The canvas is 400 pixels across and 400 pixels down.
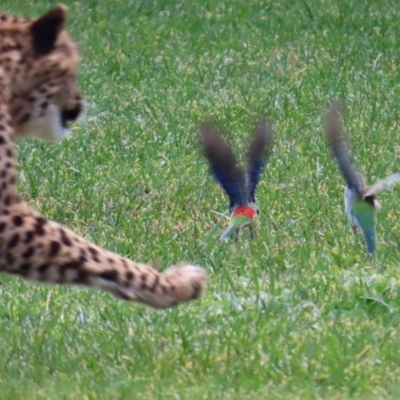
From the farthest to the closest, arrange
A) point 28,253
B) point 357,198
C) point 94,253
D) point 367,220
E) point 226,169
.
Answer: point 226,169 < point 357,198 < point 367,220 < point 94,253 < point 28,253

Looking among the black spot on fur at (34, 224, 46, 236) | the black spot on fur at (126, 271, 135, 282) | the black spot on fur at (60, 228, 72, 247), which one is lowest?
the black spot on fur at (126, 271, 135, 282)

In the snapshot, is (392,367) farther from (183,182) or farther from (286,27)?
(286,27)

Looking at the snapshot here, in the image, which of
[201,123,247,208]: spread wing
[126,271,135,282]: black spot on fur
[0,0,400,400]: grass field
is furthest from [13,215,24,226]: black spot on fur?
[201,123,247,208]: spread wing

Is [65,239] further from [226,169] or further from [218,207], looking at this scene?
[218,207]

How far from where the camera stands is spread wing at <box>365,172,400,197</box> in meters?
6.20

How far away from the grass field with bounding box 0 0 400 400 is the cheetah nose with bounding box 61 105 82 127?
869 mm

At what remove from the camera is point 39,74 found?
14.8 feet

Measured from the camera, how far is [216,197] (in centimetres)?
723

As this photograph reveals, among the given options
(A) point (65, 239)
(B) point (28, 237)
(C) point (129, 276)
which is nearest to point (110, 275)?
(C) point (129, 276)

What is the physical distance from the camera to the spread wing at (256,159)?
257 inches

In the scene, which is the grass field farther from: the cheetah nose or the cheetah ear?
the cheetah ear

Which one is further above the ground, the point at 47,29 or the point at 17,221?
the point at 47,29

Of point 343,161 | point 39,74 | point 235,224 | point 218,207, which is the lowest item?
point 218,207

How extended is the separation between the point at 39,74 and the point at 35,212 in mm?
569
